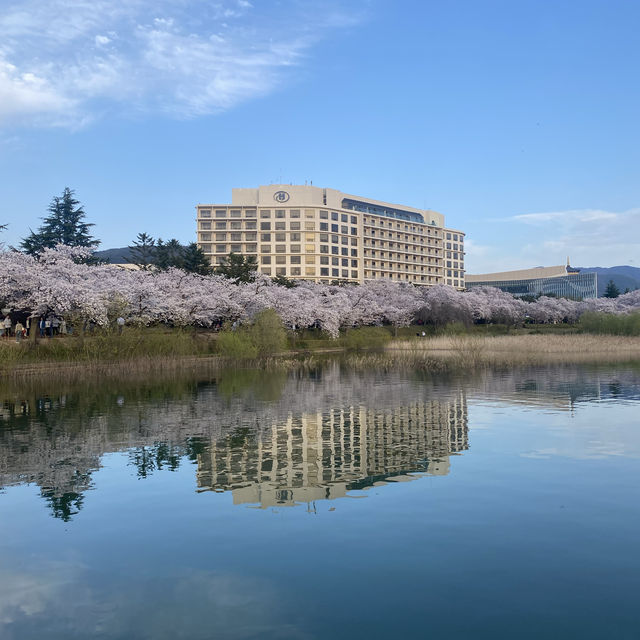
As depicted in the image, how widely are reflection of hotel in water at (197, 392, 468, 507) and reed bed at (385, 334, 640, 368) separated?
81.2 feet

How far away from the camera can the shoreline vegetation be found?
44.4 metres

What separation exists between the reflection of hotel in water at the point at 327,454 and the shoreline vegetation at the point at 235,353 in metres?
21.9

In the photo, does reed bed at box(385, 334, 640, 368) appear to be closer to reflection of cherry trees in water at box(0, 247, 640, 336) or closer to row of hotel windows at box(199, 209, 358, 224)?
reflection of cherry trees in water at box(0, 247, 640, 336)

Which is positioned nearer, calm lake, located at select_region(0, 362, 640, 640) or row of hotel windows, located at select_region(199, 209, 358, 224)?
calm lake, located at select_region(0, 362, 640, 640)

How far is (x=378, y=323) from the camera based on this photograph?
10962 centimetres

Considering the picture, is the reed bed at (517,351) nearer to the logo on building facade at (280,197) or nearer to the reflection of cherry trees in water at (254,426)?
the reflection of cherry trees in water at (254,426)

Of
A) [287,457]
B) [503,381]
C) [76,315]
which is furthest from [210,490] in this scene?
[76,315]

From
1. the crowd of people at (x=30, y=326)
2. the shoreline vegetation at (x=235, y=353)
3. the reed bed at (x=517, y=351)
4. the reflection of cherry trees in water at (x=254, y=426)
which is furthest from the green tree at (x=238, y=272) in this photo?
the reflection of cherry trees in water at (x=254, y=426)

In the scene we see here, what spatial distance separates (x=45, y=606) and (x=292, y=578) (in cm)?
322

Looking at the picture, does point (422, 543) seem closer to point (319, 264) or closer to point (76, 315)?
point (76, 315)

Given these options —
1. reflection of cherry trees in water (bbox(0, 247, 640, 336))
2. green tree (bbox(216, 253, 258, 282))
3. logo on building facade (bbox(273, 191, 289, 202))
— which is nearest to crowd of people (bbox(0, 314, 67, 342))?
reflection of cherry trees in water (bbox(0, 247, 640, 336))

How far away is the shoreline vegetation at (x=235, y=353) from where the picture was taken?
146 feet

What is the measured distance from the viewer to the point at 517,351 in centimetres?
5356

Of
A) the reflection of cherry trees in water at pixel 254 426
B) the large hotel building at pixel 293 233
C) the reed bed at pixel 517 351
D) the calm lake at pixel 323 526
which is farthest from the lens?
the large hotel building at pixel 293 233
